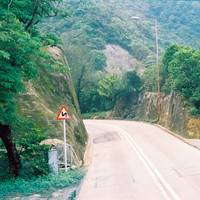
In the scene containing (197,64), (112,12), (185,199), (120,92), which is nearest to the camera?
(185,199)

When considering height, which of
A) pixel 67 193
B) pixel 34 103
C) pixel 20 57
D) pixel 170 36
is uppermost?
pixel 170 36

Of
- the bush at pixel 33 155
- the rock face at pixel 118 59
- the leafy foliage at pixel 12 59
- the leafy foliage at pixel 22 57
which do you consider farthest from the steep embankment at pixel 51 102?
the rock face at pixel 118 59

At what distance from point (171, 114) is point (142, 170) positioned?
78.6ft

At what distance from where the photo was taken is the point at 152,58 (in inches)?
3634

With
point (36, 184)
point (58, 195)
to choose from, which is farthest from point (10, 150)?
point (58, 195)

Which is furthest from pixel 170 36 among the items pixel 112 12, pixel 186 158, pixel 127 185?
pixel 127 185

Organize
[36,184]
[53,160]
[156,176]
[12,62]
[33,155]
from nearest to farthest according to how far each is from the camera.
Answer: [12,62] < [36,184] < [156,176] < [53,160] < [33,155]

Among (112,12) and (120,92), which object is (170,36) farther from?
(120,92)

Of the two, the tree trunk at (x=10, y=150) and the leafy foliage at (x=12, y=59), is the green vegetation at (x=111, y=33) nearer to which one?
the tree trunk at (x=10, y=150)

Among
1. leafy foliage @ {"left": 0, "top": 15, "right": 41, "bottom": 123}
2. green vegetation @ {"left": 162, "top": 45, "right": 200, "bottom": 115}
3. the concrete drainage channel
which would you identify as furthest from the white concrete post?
green vegetation @ {"left": 162, "top": 45, "right": 200, "bottom": 115}

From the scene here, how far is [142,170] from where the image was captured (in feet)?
68.9

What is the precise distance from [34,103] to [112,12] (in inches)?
3515

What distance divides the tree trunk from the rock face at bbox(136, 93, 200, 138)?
63.2 ft

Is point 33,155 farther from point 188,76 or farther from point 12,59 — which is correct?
point 188,76
